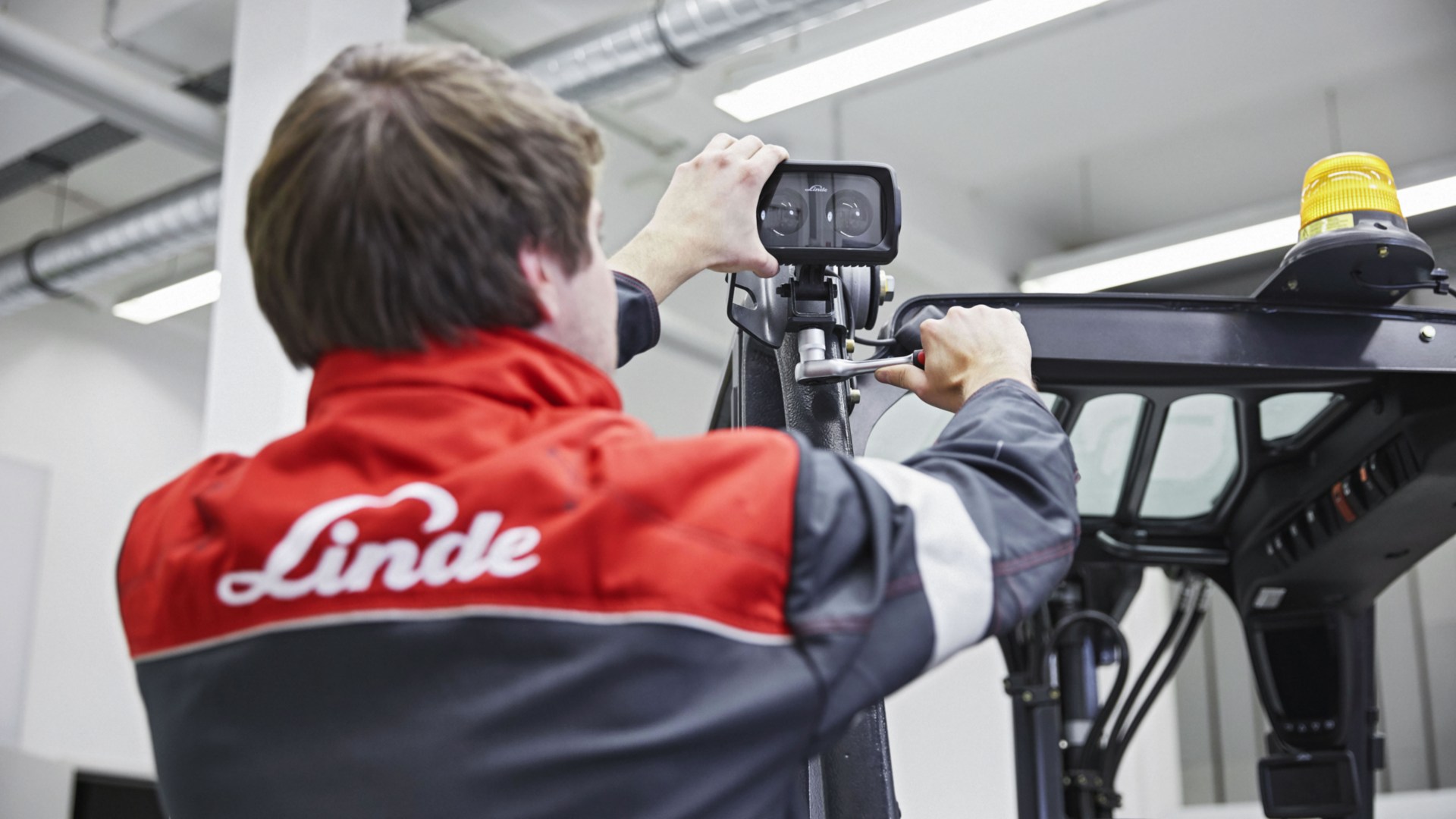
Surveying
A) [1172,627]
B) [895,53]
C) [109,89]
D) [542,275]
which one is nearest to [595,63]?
[895,53]

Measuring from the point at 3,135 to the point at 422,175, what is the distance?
6290 mm

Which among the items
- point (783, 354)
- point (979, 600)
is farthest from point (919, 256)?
point (979, 600)

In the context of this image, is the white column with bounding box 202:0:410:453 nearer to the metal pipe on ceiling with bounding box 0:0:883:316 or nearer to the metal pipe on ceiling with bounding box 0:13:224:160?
the metal pipe on ceiling with bounding box 0:0:883:316

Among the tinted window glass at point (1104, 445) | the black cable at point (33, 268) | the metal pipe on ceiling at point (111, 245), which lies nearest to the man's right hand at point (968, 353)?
the tinted window glass at point (1104, 445)

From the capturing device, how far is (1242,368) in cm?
158

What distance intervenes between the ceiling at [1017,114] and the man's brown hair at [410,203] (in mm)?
4053

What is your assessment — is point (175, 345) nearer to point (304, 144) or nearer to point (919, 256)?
point (919, 256)

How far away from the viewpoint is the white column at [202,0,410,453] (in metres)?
3.95

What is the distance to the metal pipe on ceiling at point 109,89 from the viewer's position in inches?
188

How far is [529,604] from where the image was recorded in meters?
0.82

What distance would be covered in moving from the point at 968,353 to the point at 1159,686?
5.05 ft

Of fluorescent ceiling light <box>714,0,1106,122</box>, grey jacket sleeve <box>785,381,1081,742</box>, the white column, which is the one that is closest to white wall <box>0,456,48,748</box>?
the white column

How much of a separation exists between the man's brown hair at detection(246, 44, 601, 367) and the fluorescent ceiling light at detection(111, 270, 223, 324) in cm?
658

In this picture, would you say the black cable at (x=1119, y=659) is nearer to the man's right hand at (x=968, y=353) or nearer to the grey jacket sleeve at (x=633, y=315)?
the man's right hand at (x=968, y=353)
